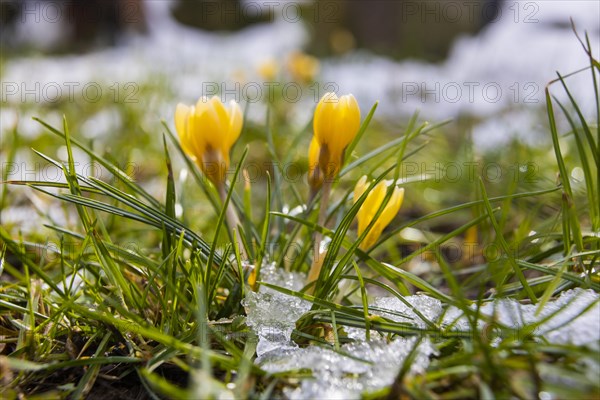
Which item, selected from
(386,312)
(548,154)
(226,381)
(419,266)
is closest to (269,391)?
(226,381)

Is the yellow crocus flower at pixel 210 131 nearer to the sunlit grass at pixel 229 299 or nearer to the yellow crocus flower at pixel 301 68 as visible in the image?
the sunlit grass at pixel 229 299

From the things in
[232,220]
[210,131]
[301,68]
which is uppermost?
[301,68]

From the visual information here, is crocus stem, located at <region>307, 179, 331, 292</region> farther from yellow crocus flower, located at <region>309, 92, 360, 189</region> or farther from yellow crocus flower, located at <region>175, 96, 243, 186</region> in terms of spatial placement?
yellow crocus flower, located at <region>175, 96, 243, 186</region>

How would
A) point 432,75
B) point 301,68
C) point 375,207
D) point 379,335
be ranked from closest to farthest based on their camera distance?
point 379,335, point 375,207, point 301,68, point 432,75

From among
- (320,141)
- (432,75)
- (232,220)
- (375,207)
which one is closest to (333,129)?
(320,141)

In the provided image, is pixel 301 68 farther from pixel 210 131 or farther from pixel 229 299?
pixel 229 299

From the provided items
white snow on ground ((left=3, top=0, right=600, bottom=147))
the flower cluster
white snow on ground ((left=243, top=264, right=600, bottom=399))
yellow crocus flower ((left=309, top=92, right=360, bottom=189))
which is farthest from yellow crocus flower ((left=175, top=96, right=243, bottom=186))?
white snow on ground ((left=3, top=0, right=600, bottom=147))
